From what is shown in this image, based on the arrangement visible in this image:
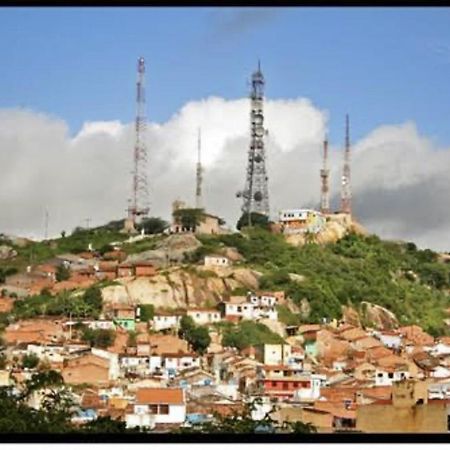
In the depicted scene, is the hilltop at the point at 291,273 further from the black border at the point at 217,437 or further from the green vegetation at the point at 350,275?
the black border at the point at 217,437

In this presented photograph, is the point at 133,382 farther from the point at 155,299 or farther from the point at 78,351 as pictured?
the point at 155,299

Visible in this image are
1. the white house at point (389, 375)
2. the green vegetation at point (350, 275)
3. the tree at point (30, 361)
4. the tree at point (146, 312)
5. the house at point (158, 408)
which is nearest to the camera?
the house at point (158, 408)

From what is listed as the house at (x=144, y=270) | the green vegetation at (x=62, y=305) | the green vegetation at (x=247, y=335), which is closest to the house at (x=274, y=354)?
the green vegetation at (x=247, y=335)

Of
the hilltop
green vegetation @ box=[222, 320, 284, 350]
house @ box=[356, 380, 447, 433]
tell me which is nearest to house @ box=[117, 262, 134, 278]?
the hilltop

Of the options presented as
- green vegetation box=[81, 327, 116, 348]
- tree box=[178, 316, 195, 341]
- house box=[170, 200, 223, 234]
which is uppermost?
house box=[170, 200, 223, 234]

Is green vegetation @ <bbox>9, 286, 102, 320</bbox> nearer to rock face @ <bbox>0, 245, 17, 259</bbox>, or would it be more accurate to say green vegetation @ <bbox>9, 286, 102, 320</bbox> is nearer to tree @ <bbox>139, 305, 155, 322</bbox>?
tree @ <bbox>139, 305, 155, 322</bbox>
